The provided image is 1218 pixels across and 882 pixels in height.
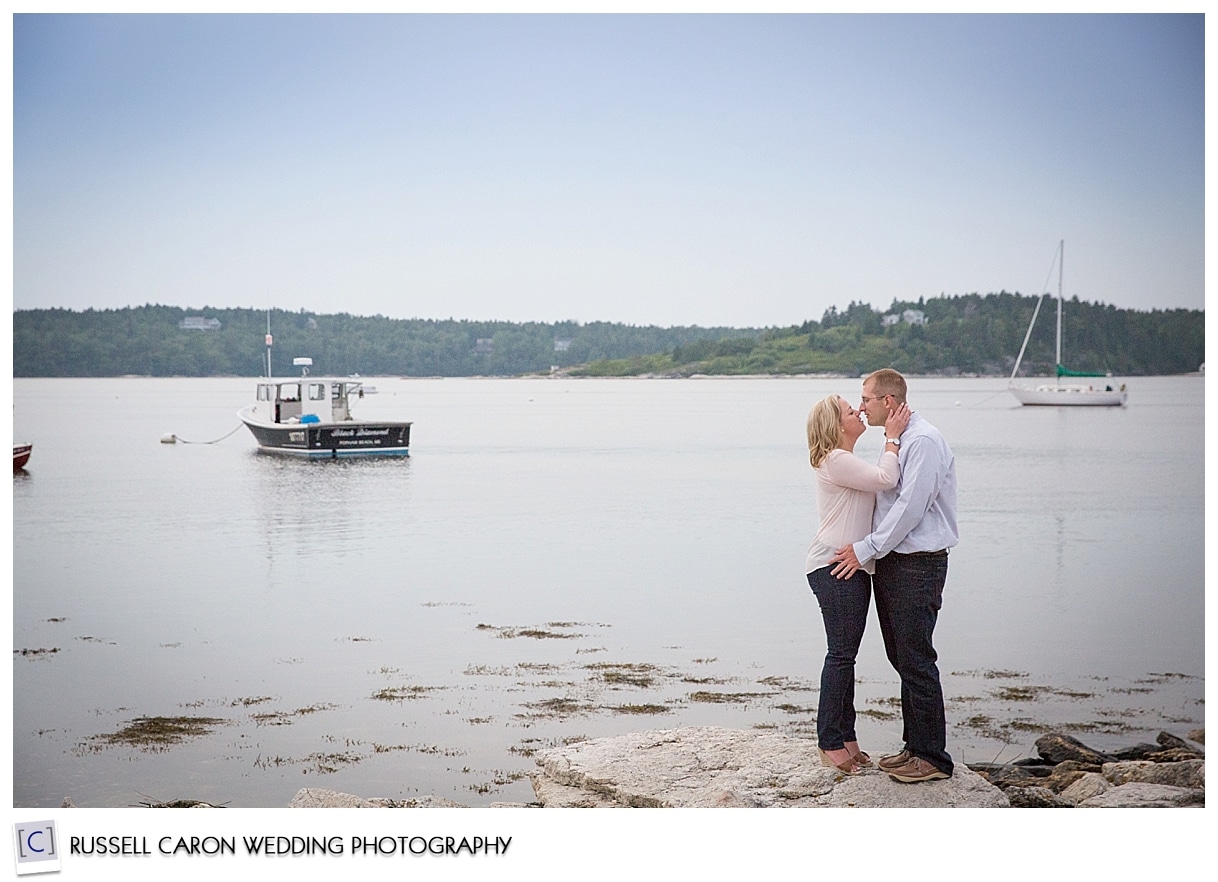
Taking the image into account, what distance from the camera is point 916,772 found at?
374cm

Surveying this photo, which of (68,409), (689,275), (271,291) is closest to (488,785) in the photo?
(271,291)

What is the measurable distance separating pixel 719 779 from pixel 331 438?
20.1m

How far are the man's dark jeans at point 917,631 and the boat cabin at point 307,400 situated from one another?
63.2 feet

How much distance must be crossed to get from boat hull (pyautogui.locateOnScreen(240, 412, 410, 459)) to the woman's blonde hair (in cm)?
1990

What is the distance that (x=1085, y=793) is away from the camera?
4234 millimetres

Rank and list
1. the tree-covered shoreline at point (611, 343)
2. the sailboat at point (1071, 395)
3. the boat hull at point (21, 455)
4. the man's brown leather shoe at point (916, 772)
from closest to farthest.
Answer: the man's brown leather shoe at point (916, 772)
the tree-covered shoreline at point (611, 343)
the boat hull at point (21, 455)
the sailboat at point (1071, 395)

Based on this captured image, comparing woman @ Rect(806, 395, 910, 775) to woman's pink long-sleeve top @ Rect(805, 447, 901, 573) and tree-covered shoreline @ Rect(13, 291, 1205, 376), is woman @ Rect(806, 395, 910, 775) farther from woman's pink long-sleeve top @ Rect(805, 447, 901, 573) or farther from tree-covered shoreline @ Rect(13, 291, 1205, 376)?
tree-covered shoreline @ Rect(13, 291, 1205, 376)

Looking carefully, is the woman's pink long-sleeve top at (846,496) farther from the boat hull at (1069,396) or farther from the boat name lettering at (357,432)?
the boat hull at (1069,396)

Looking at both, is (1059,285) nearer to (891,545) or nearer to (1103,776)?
(1103,776)

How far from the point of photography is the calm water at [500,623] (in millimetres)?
5508

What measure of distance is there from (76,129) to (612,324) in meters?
11.1
